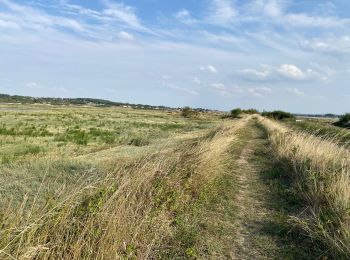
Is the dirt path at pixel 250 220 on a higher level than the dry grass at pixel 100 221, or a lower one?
lower

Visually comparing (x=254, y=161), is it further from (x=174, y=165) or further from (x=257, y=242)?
(x=257, y=242)

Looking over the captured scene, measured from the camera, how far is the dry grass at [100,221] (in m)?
3.79

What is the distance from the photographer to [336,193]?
22.3ft

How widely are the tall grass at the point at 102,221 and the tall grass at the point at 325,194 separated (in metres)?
2.16

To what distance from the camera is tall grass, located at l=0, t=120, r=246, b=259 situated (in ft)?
12.4

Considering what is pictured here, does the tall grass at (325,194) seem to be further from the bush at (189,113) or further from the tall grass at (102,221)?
the bush at (189,113)

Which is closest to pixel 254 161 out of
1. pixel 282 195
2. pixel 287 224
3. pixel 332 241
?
pixel 282 195

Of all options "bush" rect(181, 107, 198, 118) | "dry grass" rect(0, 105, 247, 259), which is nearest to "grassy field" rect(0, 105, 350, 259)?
"dry grass" rect(0, 105, 247, 259)

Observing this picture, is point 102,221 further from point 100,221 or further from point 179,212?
point 179,212

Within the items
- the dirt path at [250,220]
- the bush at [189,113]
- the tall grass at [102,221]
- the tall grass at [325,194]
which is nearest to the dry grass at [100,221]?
the tall grass at [102,221]

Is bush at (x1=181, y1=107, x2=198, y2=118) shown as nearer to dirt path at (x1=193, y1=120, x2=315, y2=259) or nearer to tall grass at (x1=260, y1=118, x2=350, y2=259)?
tall grass at (x1=260, y1=118, x2=350, y2=259)

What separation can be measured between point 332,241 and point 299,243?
0.88 meters

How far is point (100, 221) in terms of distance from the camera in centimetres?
447

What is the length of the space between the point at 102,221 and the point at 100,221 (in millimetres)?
25
